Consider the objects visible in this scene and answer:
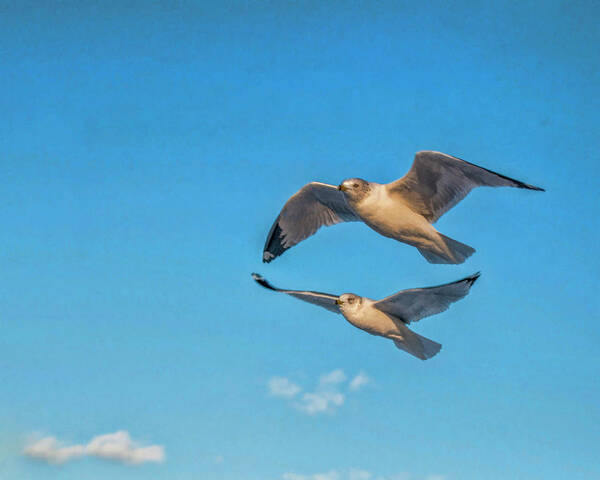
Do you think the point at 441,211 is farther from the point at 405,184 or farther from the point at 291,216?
the point at 291,216

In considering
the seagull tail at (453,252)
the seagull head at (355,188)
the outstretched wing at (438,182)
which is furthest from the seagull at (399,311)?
the seagull head at (355,188)

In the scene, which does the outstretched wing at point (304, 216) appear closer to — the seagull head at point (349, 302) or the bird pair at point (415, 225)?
the bird pair at point (415, 225)

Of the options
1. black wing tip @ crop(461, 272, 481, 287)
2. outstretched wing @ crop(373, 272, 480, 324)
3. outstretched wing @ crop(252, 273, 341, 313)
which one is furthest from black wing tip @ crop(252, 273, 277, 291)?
black wing tip @ crop(461, 272, 481, 287)

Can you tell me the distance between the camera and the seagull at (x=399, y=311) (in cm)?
833

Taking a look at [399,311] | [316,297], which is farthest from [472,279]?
[316,297]

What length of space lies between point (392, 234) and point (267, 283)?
6.22 ft

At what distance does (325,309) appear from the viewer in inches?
367

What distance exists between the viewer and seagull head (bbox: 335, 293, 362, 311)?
876 cm

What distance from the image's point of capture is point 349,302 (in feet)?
28.8

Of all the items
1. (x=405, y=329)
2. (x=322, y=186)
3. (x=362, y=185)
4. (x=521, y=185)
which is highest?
(x=322, y=186)

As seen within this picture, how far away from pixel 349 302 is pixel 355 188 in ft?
4.46

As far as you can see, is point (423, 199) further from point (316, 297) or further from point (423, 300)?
point (316, 297)

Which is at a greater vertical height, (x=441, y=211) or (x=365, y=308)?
(x=441, y=211)

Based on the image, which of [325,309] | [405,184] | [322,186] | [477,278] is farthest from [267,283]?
[477,278]
